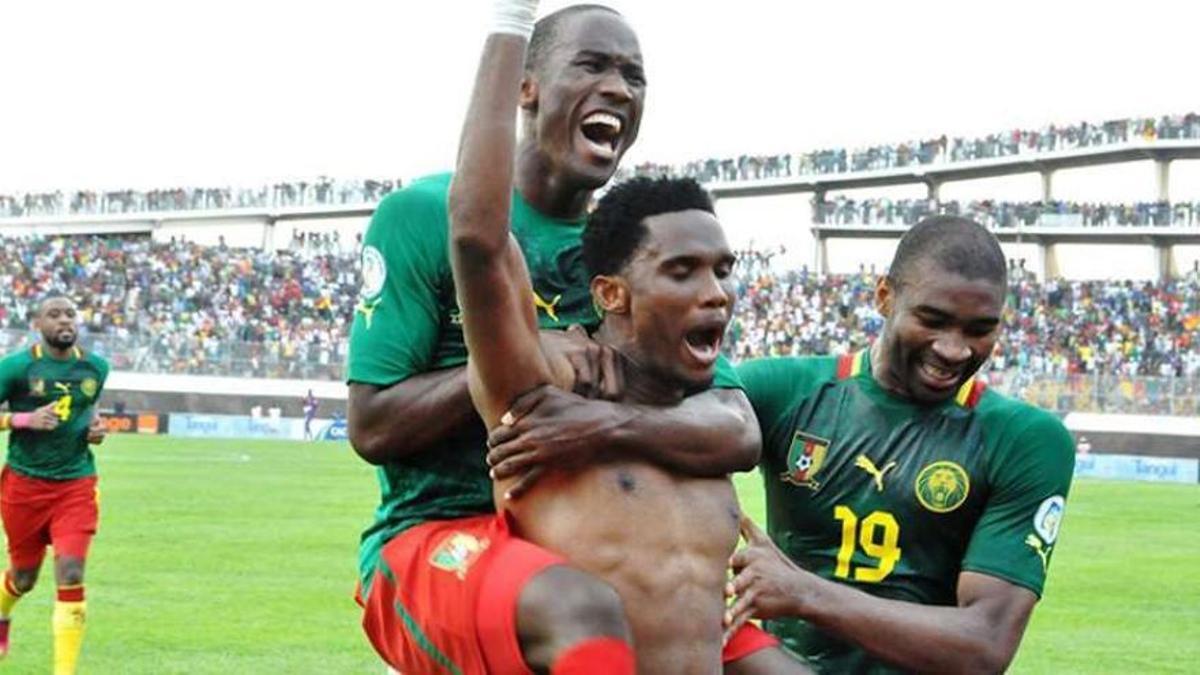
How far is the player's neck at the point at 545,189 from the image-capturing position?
5.42 metres

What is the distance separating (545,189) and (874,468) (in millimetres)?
1261

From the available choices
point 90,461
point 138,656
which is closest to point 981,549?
point 138,656

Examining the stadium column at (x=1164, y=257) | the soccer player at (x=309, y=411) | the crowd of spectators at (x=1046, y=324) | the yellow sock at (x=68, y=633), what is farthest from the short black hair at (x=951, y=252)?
the stadium column at (x=1164, y=257)

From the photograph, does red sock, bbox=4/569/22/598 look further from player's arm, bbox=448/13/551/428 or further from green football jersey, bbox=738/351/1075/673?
player's arm, bbox=448/13/551/428

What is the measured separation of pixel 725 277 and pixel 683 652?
96 centimetres

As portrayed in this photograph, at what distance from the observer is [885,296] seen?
19.2ft

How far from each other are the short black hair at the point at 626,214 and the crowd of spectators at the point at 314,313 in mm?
46838

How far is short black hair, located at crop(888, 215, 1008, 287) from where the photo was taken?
5.59 metres

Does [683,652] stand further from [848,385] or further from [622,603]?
[848,385]

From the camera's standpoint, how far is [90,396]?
15.0m

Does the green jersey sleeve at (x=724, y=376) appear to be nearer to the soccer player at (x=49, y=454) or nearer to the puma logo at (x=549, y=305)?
the puma logo at (x=549, y=305)

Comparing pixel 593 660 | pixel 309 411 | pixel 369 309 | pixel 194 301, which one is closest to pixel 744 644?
pixel 593 660

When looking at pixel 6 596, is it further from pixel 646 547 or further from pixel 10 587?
pixel 646 547

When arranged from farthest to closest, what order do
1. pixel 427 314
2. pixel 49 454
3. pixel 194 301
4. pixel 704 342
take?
pixel 194 301, pixel 49 454, pixel 427 314, pixel 704 342
